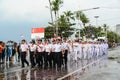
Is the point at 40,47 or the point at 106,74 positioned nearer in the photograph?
the point at 106,74

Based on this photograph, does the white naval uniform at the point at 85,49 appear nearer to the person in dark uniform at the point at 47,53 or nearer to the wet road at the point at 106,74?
the person in dark uniform at the point at 47,53

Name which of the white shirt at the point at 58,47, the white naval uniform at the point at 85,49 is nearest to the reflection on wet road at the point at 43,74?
the white shirt at the point at 58,47

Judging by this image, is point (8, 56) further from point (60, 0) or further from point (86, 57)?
point (60, 0)

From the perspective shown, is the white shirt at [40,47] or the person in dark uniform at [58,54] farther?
the white shirt at [40,47]

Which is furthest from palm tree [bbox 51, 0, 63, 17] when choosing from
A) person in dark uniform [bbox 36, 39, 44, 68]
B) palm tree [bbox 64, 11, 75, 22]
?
person in dark uniform [bbox 36, 39, 44, 68]

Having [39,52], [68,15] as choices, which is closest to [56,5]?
[68,15]

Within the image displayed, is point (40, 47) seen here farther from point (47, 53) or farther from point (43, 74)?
point (43, 74)

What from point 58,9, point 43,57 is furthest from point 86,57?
point 58,9

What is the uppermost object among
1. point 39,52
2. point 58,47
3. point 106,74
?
point 58,47

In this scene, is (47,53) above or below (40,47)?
below

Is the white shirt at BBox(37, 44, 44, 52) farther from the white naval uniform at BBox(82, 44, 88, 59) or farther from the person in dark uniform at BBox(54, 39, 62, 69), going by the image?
the white naval uniform at BBox(82, 44, 88, 59)

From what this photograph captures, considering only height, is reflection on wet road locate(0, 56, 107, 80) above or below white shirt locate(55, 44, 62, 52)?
below

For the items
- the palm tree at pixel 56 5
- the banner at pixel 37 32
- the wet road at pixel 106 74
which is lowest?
the wet road at pixel 106 74

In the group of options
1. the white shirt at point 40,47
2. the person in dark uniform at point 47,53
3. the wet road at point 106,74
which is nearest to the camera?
the wet road at point 106,74
